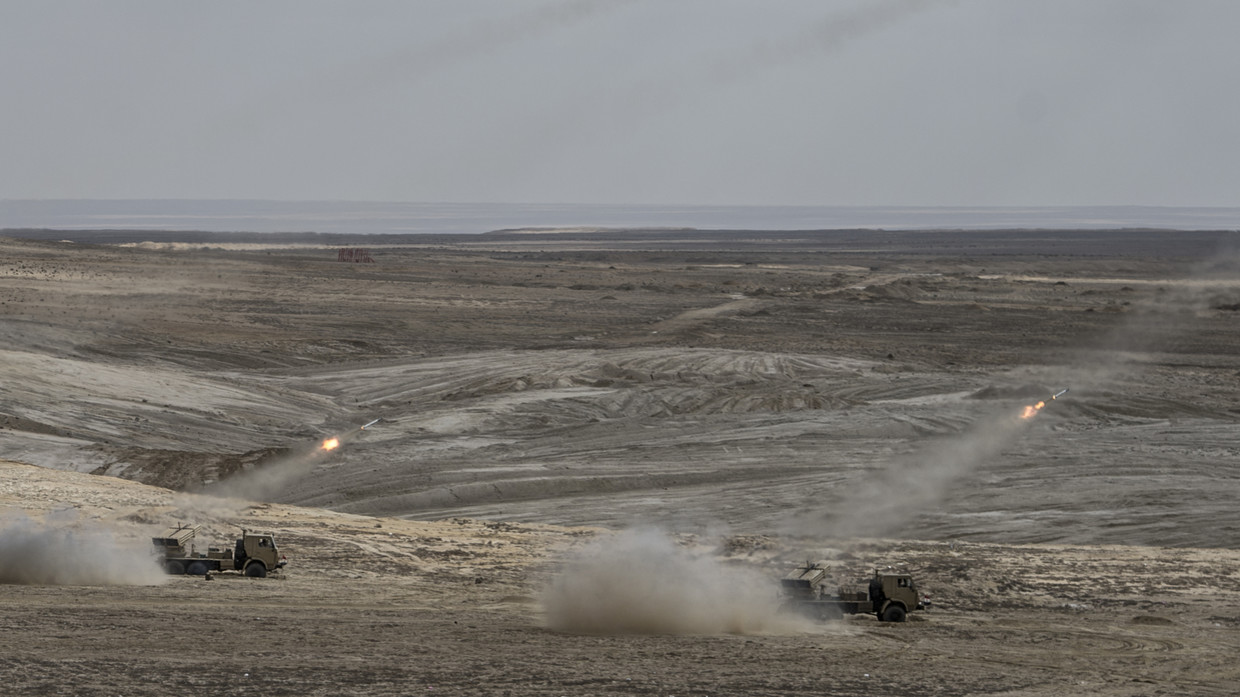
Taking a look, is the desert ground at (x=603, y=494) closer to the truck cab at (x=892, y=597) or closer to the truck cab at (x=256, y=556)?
the truck cab at (x=256, y=556)

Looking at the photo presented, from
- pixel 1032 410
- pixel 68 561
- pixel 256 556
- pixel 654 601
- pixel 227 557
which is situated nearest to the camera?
pixel 654 601

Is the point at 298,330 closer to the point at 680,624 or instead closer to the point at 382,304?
the point at 382,304

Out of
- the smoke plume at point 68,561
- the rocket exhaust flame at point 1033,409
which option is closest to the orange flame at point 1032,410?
the rocket exhaust flame at point 1033,409

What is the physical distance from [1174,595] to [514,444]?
19531 mm

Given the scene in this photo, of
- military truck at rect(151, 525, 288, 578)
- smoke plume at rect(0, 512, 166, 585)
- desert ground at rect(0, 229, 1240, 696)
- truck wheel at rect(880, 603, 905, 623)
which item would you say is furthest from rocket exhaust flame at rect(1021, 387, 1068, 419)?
smoke plume at rect(0, 512, 166, 585)

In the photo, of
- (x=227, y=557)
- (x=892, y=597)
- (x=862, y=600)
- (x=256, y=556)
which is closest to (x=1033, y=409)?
(x=862, y=600)

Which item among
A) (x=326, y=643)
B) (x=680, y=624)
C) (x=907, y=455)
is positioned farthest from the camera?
(x=907, y=455)

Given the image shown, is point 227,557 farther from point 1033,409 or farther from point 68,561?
point 1033,409

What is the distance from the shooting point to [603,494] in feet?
110

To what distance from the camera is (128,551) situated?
23.8 meters

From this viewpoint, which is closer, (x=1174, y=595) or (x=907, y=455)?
(x=1174, y=595)

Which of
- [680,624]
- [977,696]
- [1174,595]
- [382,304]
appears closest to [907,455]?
[1174,595]

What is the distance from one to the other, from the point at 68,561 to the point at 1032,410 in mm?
28616

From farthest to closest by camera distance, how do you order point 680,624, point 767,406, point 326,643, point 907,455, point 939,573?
1. point 767,406
2. point 907,455
3. point 939,573
4. point 680,624
5. point 326,643
